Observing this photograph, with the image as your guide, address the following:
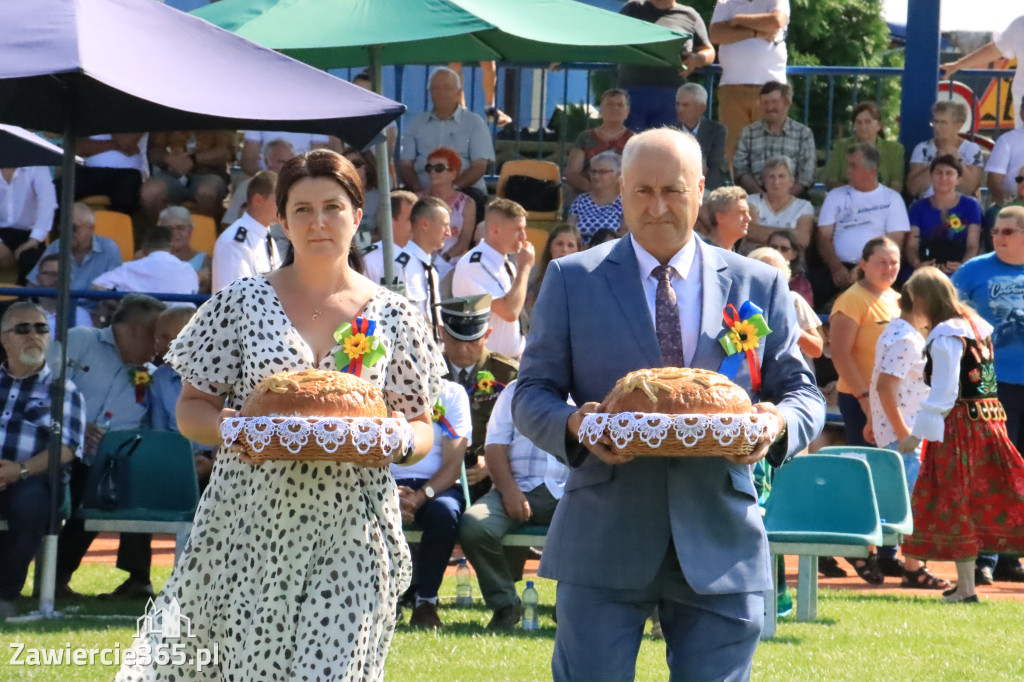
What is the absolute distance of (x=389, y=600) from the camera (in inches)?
170

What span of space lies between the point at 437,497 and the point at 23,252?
5400 millimetres

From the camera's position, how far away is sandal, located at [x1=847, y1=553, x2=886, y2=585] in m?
10.0

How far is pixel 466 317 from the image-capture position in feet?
30.2

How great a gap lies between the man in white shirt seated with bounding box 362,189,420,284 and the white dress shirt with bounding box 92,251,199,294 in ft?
5.00

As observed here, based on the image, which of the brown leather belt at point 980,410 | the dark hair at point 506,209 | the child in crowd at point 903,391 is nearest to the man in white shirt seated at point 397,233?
the dark hair at point 506,209

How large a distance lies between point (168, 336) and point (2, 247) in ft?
12.5

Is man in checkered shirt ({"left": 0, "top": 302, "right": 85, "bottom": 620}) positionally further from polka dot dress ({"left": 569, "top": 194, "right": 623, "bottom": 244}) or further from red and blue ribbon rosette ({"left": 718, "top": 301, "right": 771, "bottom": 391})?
red and blue ribbon rosette ({"left": 718, "top": 301, "right": 771, "bottom": 391})

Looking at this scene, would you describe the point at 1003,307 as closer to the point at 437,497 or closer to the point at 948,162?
the point at 948,162

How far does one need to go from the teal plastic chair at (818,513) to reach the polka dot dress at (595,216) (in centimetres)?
419

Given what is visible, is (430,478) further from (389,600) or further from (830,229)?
(830,229)

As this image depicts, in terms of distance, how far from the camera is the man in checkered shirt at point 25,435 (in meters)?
8.13

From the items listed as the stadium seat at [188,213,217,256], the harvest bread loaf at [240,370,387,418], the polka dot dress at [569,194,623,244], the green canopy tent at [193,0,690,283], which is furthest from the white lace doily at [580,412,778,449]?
the stadium seat at [188,213,217,256]

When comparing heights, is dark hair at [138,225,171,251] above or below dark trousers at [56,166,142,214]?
below

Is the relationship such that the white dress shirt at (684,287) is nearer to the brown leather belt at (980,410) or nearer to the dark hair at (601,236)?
the brown leather belt at (980,410)
